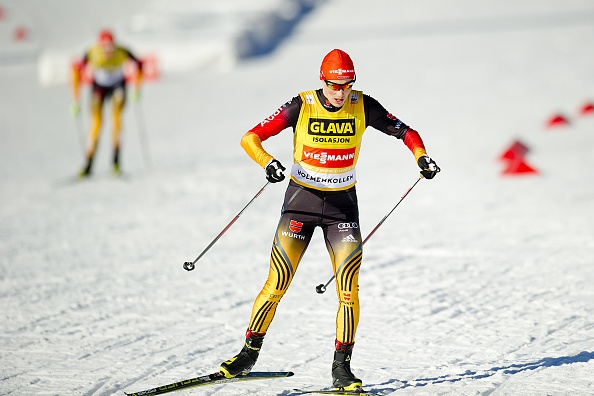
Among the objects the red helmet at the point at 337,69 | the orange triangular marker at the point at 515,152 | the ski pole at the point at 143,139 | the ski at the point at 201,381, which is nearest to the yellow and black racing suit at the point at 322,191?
the red helmet at the point at 337,69

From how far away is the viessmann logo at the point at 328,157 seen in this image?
17.1 ft

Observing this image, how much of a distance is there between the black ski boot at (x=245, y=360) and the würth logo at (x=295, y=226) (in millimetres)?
724

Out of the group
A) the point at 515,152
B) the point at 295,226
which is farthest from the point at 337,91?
the point at 515,152

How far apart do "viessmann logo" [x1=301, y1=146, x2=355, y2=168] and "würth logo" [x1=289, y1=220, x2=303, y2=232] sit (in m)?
0.38

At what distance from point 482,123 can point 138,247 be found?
8.72m

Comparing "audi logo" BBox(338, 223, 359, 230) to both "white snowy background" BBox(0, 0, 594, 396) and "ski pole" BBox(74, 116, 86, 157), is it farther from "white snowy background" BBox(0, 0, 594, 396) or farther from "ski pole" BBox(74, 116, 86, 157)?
"ski pole" BBox(74, 116, 86, 157)

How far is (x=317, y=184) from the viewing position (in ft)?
17.4

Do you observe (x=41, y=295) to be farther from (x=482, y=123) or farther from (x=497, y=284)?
(x=482, y=123)

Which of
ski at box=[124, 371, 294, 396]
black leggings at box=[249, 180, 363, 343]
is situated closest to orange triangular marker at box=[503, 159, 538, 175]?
black leggings at box=[249, 180, 363, 343]

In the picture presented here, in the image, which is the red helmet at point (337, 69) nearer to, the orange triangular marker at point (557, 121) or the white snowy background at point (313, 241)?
the white snowy background at point (313, 241)

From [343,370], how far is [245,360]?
632 millimetres

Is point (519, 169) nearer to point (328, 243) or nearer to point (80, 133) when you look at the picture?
point (328, 243)

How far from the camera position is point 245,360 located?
539cm

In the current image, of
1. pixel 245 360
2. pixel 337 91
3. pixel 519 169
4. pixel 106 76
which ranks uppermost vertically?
pixel 106 76
